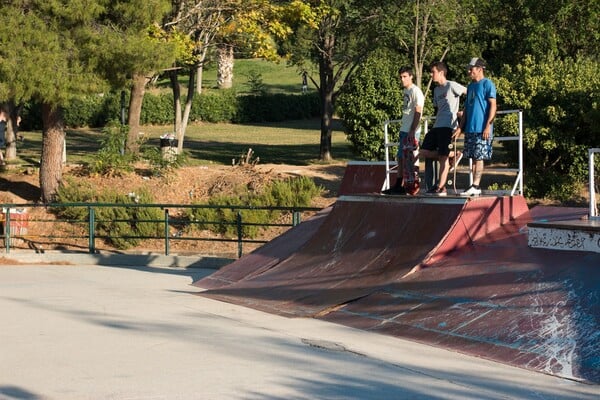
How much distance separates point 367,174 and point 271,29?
17924 mm

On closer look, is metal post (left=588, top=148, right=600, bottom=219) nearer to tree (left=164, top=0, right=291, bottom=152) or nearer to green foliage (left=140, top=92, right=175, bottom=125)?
tree (left=164, top=0, right=291, bottom=152)

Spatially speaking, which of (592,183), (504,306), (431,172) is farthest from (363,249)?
(592,183)

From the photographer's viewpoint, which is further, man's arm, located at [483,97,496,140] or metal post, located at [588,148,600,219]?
man's arm, located at [483,97,496,140]

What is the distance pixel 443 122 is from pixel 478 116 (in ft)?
2.27

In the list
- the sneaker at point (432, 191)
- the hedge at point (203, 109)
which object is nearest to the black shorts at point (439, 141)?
the sneaker at point (432, 191)

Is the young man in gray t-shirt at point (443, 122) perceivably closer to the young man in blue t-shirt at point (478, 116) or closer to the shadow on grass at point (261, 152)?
the young man in blue t-shirt at point (478, 116)

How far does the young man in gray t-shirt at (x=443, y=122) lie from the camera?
12750 millimetres

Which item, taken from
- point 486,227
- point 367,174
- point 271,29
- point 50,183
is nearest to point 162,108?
point 271,29

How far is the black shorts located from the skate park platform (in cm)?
81

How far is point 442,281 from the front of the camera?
10.9m

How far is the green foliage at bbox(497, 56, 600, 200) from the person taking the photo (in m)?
27.7

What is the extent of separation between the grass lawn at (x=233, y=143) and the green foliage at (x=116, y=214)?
2.92 m

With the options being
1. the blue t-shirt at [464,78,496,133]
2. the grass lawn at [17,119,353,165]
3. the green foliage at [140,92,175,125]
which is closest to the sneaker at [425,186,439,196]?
the blue t-shirt at [464,78,496,133]

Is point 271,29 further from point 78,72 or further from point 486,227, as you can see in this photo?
point 486,227
